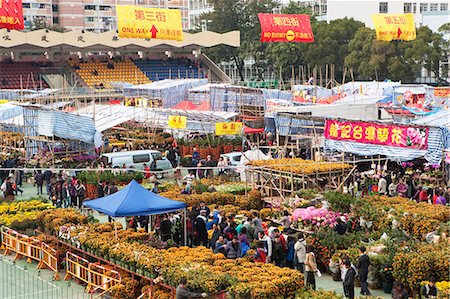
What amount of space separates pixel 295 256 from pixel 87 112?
2235cm

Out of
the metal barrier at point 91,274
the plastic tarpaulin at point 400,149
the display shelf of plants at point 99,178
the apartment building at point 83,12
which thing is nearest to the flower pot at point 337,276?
the metal barrier at point 91,274

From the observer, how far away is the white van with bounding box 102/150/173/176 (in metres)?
25.5

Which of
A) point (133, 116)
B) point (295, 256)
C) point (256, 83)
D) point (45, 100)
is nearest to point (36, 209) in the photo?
point (295, 256)

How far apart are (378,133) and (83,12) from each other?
7401 centimetres

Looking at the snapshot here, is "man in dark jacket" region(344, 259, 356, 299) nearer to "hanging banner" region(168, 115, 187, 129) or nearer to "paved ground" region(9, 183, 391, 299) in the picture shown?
"paved ground" region(9, 183, 391, 299)

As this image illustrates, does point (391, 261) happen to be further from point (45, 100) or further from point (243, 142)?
point (45, 100)

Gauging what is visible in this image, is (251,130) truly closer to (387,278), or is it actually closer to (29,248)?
(29,248)

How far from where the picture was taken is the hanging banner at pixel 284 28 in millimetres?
44469

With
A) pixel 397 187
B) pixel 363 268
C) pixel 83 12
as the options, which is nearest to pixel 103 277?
pixel 363 268

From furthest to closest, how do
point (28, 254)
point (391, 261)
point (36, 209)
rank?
point (36, 209)
point (28, 254)
point (391, 261)

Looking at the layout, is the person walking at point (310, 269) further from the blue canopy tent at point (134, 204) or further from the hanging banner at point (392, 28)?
the hanging banner at point (392, 28)

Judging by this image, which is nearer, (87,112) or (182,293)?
(182,293)

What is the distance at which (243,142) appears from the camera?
92.4 feet

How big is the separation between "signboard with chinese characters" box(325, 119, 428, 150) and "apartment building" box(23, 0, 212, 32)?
2438 inches
